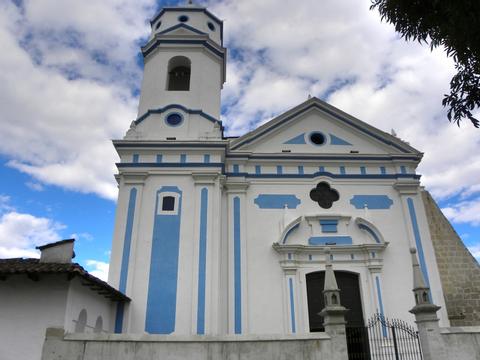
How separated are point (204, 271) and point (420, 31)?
9808 millimetres

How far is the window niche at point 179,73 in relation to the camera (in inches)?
730

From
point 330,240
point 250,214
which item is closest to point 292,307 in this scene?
point 330,240

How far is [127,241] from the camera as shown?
14.6 meters

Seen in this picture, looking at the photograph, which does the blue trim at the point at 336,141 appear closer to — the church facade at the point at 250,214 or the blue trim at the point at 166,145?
the church facade at the point at 250,214

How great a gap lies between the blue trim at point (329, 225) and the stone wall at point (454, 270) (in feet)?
12.7

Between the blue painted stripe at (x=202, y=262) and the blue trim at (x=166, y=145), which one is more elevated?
the blue trim at (x=166, y=145)

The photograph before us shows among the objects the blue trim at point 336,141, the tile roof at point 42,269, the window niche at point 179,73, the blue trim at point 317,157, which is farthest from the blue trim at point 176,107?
the tile roof at point 42,269

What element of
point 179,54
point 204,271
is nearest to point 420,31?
point 204,271

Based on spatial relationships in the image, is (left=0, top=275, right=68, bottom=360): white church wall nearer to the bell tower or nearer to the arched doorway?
the arched doorway

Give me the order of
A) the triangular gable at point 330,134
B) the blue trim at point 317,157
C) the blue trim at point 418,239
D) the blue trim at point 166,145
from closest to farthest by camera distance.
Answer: the blue trim at point 418,239 → the blue trim at point 166,145 → the blue trim at point 317,157 → the triangular gable at point 330,134

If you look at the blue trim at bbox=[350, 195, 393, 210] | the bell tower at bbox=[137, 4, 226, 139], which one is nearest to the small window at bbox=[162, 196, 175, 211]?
the bell tower at bbox=[137, 4, 226, 139]

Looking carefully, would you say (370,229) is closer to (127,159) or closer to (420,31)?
(127,159)

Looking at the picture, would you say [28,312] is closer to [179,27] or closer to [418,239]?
[418,239]

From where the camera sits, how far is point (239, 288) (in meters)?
14.6
